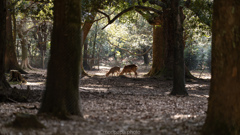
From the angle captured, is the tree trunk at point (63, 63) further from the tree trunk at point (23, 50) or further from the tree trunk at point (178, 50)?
the tree trunk at point (23, 50)

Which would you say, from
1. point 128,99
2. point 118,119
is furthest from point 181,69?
point 118,119

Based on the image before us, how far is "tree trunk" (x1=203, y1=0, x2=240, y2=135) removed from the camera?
482cm

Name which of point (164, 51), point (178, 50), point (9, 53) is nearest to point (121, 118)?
point (178, 50)

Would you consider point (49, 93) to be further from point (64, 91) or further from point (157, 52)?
point (157, 52)

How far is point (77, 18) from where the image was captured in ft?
22.2

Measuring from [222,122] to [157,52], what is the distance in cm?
1832

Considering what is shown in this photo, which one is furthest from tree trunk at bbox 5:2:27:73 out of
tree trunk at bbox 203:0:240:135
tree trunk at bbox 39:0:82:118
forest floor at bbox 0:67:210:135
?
tree trunk at bbox 203:0:240:135

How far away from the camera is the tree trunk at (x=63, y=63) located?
257 inches

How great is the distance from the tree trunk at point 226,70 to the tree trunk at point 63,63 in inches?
115

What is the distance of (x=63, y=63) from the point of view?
6547mm

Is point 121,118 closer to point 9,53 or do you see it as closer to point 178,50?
point 178,50

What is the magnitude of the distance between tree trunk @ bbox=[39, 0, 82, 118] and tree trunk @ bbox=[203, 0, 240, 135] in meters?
2.93

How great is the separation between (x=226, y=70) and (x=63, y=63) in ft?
10.7

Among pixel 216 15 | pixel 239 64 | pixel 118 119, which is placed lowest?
pixel 118 119
